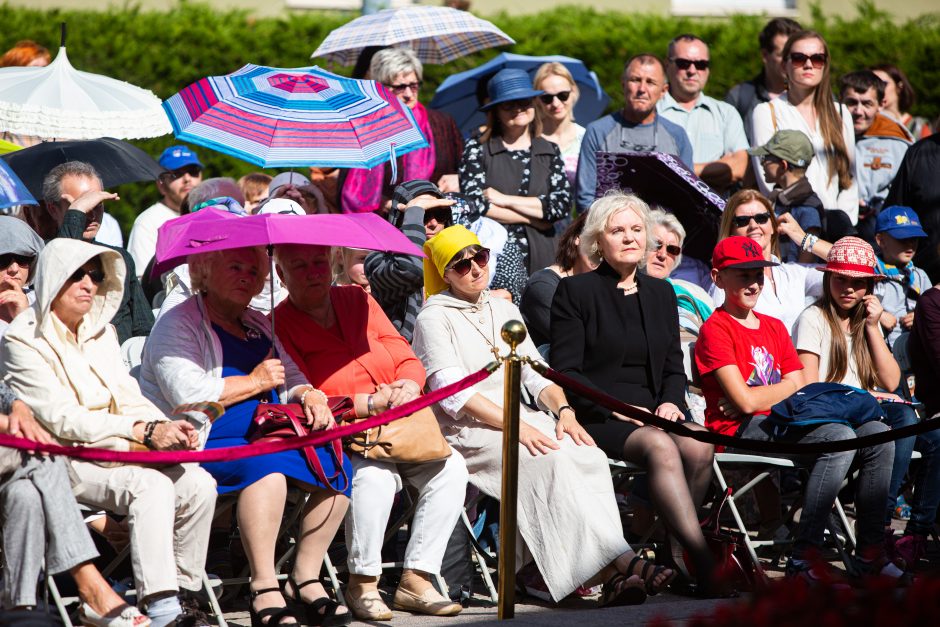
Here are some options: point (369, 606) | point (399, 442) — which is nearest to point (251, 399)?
point (399, 442)

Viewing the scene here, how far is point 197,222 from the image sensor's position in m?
5.70

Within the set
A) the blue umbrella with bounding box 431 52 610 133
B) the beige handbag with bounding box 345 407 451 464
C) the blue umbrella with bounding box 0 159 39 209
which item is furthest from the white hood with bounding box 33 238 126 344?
the blue umbrella with bounding box 431 52 610 133

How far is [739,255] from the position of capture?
710cm

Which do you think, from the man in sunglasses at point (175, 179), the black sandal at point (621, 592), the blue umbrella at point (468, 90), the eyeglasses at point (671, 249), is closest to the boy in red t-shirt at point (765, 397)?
the eyeglasses at point (671, 249)

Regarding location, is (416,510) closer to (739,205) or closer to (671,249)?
(671,249)

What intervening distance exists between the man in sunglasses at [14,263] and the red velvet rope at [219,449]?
1235 millimetres

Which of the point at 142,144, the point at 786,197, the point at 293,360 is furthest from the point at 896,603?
the point at 142,144

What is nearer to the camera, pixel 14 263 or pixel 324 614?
pixel 324 614

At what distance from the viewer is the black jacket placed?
6.70 metres

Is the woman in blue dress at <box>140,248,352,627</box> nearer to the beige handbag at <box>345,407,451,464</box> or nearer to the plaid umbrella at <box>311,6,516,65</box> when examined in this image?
the beige handbag at <box>345,407,451,464</box>

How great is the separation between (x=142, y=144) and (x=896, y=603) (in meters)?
9.97

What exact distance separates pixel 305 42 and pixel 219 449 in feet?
29.0

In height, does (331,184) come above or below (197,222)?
below

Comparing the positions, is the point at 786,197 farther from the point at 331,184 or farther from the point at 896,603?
the point at 896,603
